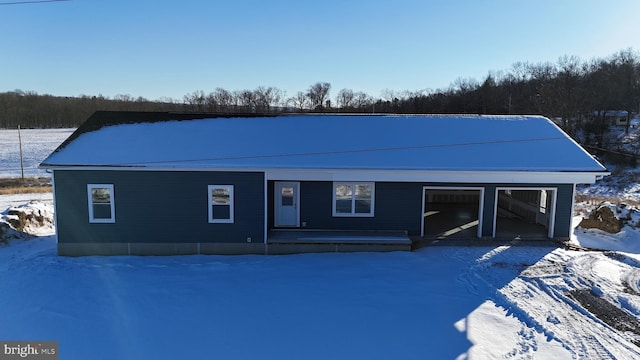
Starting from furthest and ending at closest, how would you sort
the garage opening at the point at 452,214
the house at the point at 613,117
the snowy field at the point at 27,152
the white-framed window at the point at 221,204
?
the house at the point at 613,117
the snowy field at the point at 27,152
the garage opening at the point at 452,214
the white-framed window at the point at 221,204

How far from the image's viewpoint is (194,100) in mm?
96750

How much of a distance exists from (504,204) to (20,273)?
59.9 feet

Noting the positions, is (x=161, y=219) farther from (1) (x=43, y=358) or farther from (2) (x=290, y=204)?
(1) (x=43, y=358)

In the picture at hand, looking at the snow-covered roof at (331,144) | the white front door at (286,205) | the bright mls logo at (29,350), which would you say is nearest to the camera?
the bright mls logo at (29,350)

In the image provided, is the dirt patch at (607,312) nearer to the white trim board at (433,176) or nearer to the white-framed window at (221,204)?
the white trim board at (433,176)

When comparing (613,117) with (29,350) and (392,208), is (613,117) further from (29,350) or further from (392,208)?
(29,350)

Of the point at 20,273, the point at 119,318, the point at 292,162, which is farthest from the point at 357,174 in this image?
the point at 20,273

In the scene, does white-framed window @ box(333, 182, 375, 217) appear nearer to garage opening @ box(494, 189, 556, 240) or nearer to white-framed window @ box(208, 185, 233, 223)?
white-framed window @ box(208, 185, 233, 223)

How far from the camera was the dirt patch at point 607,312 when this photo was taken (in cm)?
838

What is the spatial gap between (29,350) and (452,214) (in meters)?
15.1

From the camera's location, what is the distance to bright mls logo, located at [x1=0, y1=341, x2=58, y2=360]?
290 inches

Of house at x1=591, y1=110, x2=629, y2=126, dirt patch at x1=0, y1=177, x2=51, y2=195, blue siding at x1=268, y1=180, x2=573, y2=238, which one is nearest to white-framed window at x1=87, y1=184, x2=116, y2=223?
blue siding at x1=268, y1=180, x2=573, y2=238

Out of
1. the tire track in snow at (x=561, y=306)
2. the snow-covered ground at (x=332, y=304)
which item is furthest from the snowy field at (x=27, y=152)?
the tire track in snow at (x=561, y=306)

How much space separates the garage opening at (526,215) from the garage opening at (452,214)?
36.0 inches
